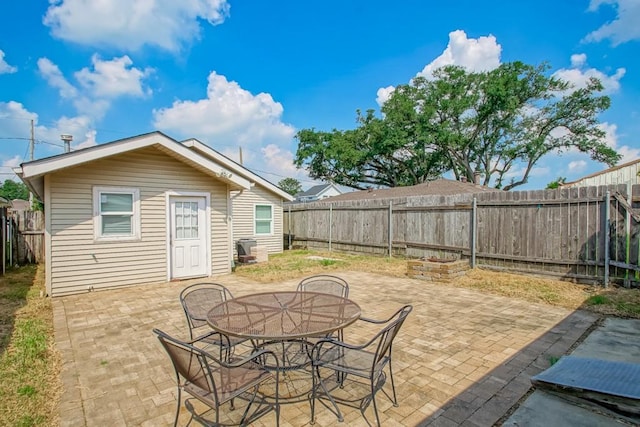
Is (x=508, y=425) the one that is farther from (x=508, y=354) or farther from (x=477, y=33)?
(x=477, y=33)

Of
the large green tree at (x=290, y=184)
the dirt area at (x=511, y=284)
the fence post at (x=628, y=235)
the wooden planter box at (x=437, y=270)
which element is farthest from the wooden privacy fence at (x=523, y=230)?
the large green tree at (x=290, y=184)

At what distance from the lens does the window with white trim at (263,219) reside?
44.7ft

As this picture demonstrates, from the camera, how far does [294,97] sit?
2033cm

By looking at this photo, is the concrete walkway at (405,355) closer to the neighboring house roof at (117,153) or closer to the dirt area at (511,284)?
the dirt area at (511,284)

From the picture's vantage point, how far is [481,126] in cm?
2522

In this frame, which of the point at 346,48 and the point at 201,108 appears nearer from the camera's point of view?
the point at 346,48

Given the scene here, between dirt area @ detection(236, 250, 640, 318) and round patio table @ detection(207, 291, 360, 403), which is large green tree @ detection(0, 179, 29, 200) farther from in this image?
round patio table @ detection(207, 291, 360, 403)

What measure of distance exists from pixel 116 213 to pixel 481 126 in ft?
84.7

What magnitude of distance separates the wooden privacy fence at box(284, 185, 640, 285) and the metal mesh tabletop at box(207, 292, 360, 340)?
633 centimetres

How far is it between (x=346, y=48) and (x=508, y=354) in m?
16.1

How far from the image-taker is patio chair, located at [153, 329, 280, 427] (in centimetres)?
203

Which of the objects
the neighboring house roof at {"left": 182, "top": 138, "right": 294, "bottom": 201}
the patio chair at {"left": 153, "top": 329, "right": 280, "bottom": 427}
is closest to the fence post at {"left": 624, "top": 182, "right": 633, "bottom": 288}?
the patio chair at {"left": 153, "top": 329, "right": 280, "bottom": 427}

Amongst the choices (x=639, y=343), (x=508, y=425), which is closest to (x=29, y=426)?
(x=508, y=425)

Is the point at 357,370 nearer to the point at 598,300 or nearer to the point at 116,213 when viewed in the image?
the point at 598,300
